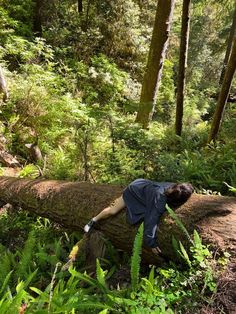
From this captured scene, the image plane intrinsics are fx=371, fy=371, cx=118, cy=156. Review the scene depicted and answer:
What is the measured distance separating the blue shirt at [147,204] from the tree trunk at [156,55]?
527 cm

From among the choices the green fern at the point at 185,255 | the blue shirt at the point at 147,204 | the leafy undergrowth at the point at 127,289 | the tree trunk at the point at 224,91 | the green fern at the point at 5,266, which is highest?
the tree trunk at the point at 224,91

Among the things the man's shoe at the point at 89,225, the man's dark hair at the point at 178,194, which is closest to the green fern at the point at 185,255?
the man's dark hair at the point at 178,194

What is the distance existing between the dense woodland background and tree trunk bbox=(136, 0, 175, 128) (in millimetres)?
29

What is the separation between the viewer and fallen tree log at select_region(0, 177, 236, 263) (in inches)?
191

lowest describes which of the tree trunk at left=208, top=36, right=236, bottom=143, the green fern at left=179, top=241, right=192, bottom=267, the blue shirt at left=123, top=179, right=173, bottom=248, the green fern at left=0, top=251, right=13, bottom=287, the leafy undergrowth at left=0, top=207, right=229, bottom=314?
the green fern at left=0, top=251, right=13, bottom=287

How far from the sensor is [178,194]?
5145 mm

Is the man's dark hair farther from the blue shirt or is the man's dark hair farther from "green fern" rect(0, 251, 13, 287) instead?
"green fern" rect(0, 251, 13, 287)

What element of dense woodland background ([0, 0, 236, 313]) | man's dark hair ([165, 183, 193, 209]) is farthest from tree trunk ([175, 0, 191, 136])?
man's dark hair ([165, 183, 193, 209])

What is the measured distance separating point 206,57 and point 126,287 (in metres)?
23.2

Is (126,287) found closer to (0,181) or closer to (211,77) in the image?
(0,181)

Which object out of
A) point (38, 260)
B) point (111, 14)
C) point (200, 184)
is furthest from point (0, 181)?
point (111, 14)

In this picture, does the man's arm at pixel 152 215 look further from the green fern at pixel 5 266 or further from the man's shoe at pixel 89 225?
the green fern at pixel 5 266

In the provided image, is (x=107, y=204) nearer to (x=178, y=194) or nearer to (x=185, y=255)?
(x=178, y=194)

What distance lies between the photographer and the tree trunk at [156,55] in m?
10.4
